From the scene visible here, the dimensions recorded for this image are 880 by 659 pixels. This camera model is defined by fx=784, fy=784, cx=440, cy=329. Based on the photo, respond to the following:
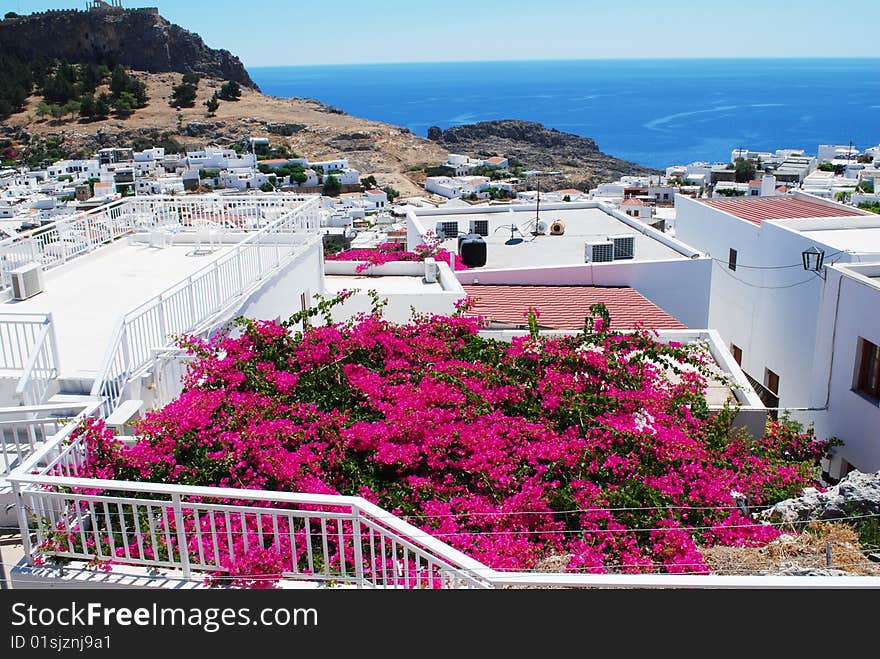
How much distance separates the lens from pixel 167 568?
5.55 meters

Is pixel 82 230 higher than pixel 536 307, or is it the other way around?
pixel 82 230

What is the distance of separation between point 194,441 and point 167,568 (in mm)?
1346

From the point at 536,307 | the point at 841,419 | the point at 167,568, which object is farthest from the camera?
the point at 536,307

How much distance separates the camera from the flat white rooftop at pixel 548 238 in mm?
17797

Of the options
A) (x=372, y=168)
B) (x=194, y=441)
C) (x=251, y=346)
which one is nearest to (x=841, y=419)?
(x=251, y=346)

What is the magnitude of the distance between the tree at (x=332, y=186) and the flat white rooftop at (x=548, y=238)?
253ft

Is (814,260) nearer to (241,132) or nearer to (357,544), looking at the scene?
(357,544)

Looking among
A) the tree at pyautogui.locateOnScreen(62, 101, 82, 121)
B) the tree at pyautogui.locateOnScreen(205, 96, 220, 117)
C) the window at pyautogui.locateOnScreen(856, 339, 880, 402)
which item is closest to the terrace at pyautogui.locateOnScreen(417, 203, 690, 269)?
the window at pyautogui.locateOnScreen(856, 339, 880, 402)

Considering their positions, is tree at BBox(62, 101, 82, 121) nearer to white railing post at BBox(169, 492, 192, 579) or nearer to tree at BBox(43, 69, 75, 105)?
tree at BBox(43, 69, 75, 105)

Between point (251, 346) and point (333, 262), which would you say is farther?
point (333, 262)

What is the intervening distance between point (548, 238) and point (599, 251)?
113 inches

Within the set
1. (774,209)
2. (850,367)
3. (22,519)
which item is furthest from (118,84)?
(22,519)

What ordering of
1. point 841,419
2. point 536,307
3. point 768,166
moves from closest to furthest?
1. point 841,419
2. point 536,307
3. point 768,166
